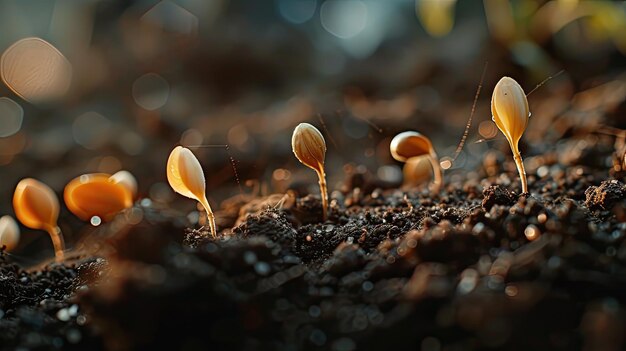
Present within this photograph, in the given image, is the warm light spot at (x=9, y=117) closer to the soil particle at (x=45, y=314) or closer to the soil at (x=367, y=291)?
the soil particle at (x=45, y=314)

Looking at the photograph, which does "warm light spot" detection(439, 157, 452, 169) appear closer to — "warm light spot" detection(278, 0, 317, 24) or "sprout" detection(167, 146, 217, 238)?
"sprout" detection(167, 146, 217, 238)

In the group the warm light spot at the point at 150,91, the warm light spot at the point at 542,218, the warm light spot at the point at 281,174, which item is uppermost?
the warm light spot at the point at 542,218

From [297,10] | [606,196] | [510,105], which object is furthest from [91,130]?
[606,196]

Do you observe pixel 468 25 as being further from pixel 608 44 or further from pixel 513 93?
pixel 513 93

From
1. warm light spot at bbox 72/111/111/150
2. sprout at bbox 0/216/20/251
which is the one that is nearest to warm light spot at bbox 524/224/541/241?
sprout at bbox 0/216/20/251

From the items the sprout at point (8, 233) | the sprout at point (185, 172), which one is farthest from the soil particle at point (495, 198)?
the sprout at point (8, 233)

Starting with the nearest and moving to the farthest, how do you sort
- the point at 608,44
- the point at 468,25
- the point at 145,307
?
the point at 145,307
the point at 608,44
the point at 468,25

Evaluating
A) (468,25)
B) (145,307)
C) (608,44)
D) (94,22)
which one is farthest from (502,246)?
(94,22)
